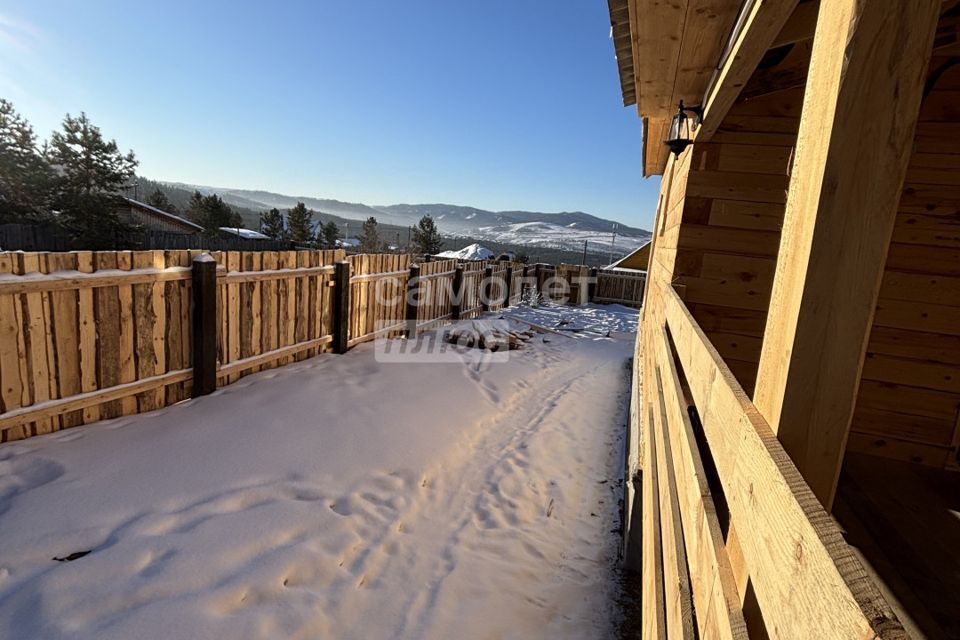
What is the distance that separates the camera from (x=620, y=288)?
63.8ft

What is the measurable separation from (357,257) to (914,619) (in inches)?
273

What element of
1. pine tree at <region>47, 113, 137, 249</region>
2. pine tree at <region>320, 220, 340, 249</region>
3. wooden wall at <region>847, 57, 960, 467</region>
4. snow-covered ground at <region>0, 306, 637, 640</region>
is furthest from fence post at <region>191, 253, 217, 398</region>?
pine tree at <region>320, 220, 340, 249</region>

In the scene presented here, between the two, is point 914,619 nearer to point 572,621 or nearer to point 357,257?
point 572,621

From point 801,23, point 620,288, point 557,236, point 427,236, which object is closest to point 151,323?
point 801,23

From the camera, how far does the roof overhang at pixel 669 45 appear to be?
225cm

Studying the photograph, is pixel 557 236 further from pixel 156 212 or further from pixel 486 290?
pixel 486 290

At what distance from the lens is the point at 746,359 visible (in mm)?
3686

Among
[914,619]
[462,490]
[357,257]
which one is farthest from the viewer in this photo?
[357,257]

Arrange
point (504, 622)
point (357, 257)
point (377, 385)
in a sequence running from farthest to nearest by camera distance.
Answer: point (357, 257), point (377, 385), point (504, 622)

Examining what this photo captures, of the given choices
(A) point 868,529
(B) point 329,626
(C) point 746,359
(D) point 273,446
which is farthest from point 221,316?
(A) point 868,529

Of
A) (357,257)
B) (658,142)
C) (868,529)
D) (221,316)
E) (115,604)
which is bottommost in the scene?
(115,604)

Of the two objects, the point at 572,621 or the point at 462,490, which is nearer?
the point at 572,621

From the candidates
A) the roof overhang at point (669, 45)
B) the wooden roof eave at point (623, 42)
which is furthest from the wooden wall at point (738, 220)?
the wooden roof eave at point (623, 42)

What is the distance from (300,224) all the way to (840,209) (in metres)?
40.5
